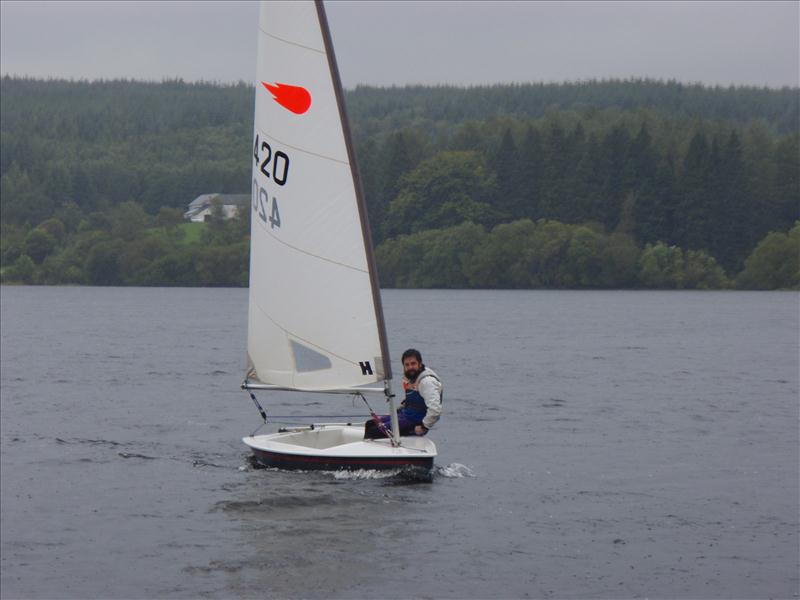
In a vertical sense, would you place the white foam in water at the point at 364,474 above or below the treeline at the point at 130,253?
above

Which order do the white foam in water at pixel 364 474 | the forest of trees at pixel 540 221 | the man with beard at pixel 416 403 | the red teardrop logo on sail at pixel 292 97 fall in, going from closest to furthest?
the red teardrop logo on sail at pixel 292 97
the white foam in water at pixel 364 474
the man with beard at pixel 416 403
the forest of trees at pixel 540 221

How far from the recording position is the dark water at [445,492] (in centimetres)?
1527

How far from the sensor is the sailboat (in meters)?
19.1

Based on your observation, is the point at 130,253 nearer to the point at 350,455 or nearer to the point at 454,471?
the point at 454,471

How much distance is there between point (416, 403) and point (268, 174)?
13.4 ft

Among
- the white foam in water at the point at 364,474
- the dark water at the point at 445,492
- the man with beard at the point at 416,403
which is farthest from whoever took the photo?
the man with beard at the point at 416,403

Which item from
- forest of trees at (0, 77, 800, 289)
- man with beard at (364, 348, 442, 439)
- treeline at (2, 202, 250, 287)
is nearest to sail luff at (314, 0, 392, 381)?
man with beard at (364, 348, 442, 439)

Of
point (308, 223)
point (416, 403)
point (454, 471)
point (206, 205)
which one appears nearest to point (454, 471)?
point (454, 471)

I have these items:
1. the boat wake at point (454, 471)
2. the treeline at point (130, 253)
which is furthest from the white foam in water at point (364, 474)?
the treeline at point (130, 253)

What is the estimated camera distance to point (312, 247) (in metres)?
19.8

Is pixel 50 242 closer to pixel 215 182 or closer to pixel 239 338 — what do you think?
pixel 215 182

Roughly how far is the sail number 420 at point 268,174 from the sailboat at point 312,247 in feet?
0.07

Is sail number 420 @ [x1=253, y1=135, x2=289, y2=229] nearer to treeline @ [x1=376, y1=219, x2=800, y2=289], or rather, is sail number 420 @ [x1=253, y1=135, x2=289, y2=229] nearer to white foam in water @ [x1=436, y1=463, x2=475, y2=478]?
white foam in water @ [x1=436, y1=463, x2=475, y2=478]

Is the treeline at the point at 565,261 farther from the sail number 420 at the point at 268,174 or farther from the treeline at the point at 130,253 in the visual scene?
the sail number 420 at the point at 268,174
